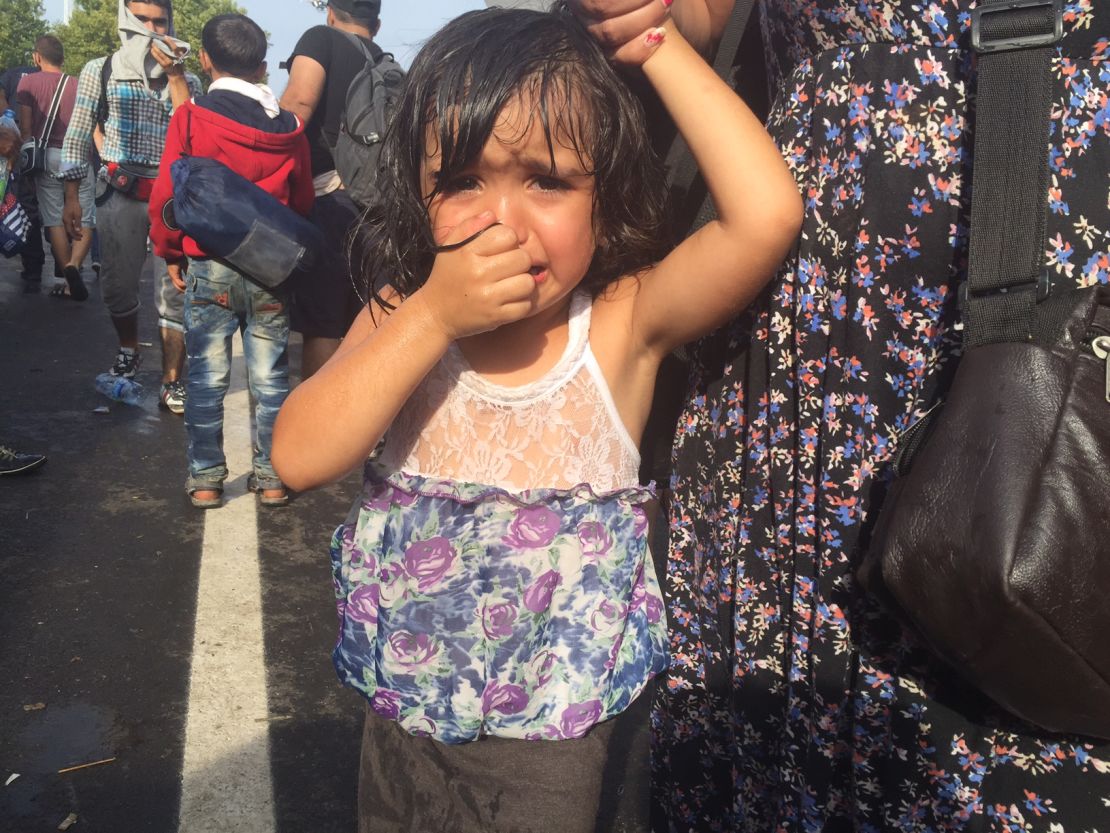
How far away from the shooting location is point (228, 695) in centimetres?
308

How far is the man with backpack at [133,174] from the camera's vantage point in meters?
6.04

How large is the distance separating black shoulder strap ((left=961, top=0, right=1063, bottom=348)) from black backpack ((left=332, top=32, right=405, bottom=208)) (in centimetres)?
319

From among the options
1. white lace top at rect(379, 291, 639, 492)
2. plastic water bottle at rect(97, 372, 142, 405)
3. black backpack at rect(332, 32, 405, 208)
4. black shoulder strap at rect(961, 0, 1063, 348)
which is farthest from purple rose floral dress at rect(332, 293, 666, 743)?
plastic water bottle at rect(97, 372, 142, 405)

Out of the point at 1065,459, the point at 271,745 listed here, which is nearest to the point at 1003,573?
the point at 1065,459

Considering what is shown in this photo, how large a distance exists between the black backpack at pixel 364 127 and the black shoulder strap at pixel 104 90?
114 inches

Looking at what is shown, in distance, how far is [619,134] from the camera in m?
1.49

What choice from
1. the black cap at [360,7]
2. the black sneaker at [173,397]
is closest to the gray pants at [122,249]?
the black sneaker at [173,397]

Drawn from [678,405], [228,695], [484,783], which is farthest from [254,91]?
[484,783]

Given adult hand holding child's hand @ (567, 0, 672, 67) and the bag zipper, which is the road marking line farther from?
the bag zipper

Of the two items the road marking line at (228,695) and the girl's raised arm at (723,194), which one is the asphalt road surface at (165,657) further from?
the girl's raised arm at (723,194)

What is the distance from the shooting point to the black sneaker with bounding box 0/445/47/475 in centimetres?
466

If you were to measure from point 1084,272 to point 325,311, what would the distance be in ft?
12.4

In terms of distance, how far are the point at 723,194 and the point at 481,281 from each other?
340 millimetres

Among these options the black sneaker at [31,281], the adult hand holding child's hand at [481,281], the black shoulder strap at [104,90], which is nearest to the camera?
the adult hand holding child's hand at [481,281]
